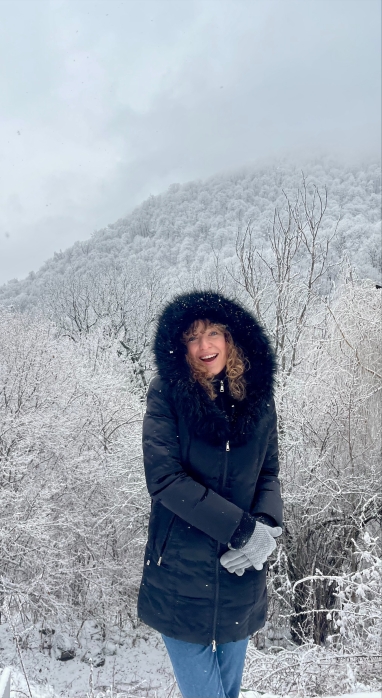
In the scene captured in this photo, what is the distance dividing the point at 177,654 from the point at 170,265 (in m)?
31.1

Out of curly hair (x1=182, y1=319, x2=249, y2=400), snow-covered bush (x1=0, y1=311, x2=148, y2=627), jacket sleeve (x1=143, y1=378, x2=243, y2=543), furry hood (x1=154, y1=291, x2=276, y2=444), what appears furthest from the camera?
snow-covered bush (x1=0, y1=311, x2=148, y2=627)

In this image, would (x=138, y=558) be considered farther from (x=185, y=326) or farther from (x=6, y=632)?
(x=185, y=326)

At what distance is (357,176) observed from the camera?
101ft

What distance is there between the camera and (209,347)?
191 centimetres

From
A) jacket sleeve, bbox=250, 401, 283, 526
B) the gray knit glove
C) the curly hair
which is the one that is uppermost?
the curly hair

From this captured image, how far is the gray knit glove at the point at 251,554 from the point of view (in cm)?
165

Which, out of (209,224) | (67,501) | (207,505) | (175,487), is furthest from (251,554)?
(209,224)

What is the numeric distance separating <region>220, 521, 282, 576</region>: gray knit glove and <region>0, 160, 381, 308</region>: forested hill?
11750mm

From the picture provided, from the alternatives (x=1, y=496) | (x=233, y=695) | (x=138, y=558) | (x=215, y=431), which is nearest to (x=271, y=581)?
(x=138, y=558)

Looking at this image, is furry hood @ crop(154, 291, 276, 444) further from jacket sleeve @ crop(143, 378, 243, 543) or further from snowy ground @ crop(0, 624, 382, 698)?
snowy ground @ crop(0, 624, 382, 698)

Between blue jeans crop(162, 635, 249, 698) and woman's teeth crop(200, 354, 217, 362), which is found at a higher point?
woman's teeth crop(200, 354, 217, 362)

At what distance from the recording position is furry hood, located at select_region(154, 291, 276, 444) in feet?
5.68

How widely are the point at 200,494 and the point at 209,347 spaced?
1.96 feet

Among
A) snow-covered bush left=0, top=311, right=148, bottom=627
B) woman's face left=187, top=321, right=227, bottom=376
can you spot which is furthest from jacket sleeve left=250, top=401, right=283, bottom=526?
snow-covered bush left=0, top=311, right=148, bottom=627
